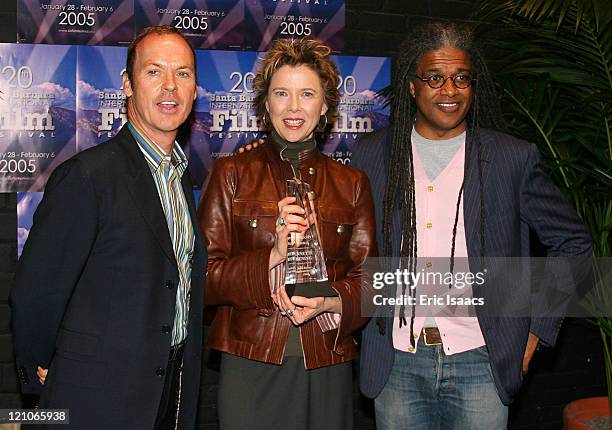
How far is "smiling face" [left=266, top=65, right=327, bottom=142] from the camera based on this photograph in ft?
7.49

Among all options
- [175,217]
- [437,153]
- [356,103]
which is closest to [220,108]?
[356,103]

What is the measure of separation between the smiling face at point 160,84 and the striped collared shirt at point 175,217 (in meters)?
0.06

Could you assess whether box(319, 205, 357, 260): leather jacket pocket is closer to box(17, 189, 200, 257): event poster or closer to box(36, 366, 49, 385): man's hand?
box(36, 366, 49, 385): man's hand

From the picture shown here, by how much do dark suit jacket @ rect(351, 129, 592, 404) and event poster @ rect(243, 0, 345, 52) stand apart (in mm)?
1498

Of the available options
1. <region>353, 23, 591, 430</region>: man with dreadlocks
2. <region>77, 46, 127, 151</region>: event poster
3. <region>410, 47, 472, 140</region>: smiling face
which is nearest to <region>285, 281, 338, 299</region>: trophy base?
<region>353, 23, 591, 430</region>: man with dreadlocks

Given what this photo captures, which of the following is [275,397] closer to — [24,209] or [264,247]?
[264,247]

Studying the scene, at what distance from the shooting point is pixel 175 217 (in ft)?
6.92

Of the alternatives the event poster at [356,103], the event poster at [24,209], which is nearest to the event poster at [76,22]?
the event poster at [24,209]

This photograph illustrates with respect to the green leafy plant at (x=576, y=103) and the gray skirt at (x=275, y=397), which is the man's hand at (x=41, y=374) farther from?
the green leafy plant at (x=576, y=103)

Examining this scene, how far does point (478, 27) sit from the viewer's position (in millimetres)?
4012

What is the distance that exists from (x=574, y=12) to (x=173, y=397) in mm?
2462

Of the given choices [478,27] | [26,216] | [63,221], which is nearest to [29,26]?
[26,216]

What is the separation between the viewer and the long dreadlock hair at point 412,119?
2.42 m

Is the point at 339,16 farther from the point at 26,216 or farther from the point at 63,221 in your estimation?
the point at 63,221
